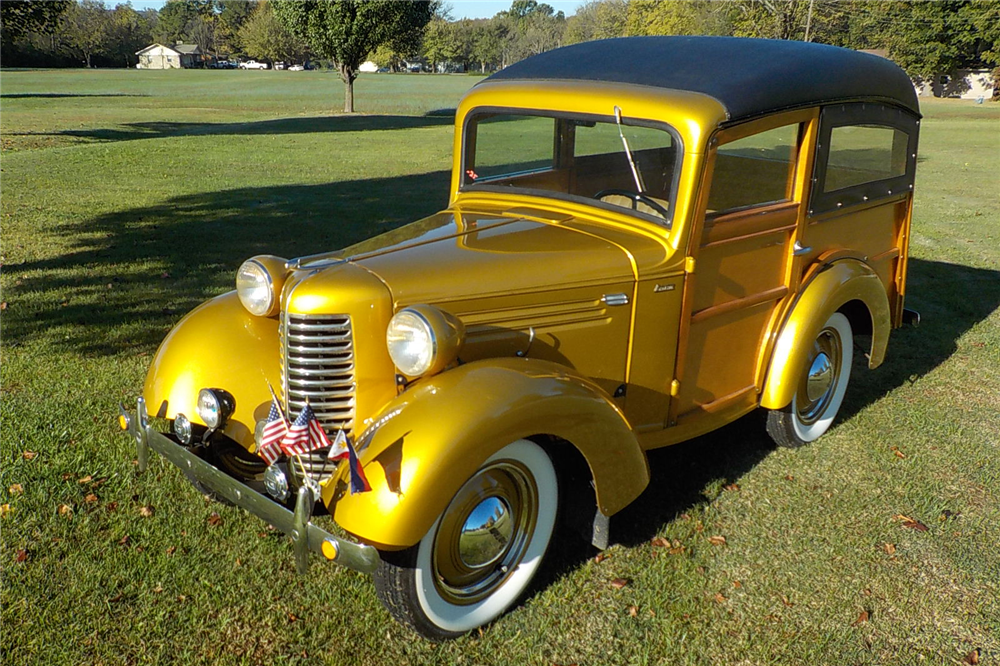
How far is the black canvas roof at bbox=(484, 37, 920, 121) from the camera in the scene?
11.8 feet

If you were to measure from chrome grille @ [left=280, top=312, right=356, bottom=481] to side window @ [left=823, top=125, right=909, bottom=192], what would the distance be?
280 centimetres

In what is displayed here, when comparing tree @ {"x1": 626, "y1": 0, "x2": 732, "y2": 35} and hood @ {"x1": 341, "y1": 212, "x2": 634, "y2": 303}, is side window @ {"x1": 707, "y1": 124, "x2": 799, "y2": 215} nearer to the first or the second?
hood @ {"x1": 341, "y1": 212, "x2": 634, "y2": 303}

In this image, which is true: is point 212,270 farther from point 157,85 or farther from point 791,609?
point 157,85

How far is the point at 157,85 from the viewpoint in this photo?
49125mm

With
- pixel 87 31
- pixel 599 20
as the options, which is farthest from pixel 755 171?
pixel 87 31

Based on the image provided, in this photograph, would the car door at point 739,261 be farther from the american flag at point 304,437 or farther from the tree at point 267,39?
the tree at point 267,39

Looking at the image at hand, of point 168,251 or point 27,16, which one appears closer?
point 168,251

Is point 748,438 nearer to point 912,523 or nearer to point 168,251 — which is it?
point 912,523

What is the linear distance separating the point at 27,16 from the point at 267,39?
238 feet

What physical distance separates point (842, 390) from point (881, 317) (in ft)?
1.69

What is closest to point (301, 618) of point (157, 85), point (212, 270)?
point (212, 270)

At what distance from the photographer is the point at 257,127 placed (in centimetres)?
2422

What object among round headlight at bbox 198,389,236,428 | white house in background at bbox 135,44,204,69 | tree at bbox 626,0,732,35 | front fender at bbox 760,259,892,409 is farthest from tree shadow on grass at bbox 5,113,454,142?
white house in background at bbox 135,44,204,69

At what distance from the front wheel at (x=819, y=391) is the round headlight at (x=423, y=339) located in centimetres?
241
